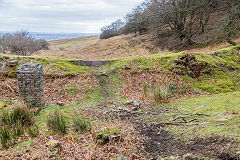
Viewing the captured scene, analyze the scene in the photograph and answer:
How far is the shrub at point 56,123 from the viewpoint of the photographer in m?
4.44

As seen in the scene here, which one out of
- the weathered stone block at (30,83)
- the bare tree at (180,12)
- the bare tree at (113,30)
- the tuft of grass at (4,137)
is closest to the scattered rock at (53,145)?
the tuft of grass at (4,137)

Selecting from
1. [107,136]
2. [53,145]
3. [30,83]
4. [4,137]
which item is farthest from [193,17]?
[4,137]

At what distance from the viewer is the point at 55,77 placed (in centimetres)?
1007

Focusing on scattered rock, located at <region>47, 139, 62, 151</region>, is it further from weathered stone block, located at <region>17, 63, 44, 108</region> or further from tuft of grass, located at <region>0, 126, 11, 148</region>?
weathered stone block, located at <region>17, 63, 44, 108</region>

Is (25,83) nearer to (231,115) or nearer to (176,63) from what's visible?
(231,115)

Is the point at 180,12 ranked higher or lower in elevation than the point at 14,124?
higher

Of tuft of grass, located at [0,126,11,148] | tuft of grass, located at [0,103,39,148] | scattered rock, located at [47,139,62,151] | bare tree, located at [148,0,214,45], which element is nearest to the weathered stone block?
tuft of grass, located at [0,103,39,148]

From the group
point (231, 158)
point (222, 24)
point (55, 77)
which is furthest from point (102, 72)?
point (222, 24)

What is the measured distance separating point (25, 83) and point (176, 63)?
7.93m

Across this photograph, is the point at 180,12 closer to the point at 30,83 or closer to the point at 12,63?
the point at 12,63

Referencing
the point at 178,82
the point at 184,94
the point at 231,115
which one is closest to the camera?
the point at 231,115

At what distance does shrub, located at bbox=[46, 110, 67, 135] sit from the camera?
4.44m

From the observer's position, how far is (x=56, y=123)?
4.52 meters

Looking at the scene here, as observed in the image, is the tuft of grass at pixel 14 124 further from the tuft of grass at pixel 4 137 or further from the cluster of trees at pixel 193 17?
the cluster of trees at pixel 193 17
